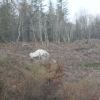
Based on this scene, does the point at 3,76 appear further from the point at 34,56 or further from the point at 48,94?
the point at 34,56

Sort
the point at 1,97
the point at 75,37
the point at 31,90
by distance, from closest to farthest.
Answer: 1. the point at 1,97
2. the point at 31,90
3. the point at 75,37

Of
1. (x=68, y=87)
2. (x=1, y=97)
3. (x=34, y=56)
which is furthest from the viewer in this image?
(x=34, y=56)

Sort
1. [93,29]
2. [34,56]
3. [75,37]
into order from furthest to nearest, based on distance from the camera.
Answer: [93,29] < [75,37] < [34,56]

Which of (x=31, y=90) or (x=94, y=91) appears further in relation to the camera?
(x=94, y=91)

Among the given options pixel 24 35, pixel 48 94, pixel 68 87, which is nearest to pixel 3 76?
pixel 48 94

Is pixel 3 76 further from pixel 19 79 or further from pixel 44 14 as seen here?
pixel 44 14

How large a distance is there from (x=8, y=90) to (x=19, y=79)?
0.77 m

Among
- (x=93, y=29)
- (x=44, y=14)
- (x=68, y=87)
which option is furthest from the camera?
(x=93, y=29)

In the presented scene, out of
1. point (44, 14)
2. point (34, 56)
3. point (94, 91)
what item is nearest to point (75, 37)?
point (44, 14)

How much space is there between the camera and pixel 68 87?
340 inches

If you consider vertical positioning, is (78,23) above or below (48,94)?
above

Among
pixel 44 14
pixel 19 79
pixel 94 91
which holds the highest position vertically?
pixel 44 14

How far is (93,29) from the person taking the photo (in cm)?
6247

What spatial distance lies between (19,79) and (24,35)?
122 feet
